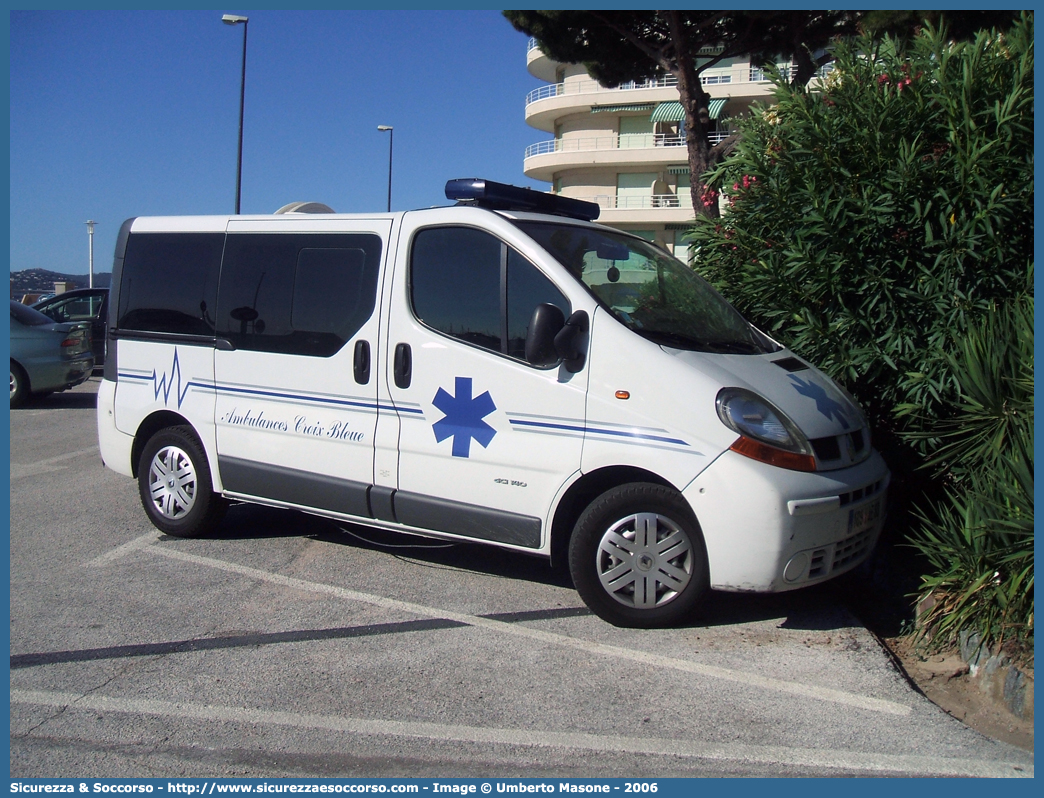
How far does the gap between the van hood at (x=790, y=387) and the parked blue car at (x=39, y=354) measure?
11.2 meters

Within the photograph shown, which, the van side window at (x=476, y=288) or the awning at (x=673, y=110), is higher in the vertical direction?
the awning at (x=673, y=110)

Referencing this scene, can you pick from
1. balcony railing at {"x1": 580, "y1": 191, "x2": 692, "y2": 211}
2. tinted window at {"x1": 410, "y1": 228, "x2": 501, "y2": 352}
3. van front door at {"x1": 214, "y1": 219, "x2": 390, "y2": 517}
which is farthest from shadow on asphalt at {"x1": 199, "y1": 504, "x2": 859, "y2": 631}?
balcony railing at {"x1": 580, "y1": 191, "x2": 692, "y2": 211}

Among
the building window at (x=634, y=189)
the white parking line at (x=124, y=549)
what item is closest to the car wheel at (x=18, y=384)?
the white parking line at (x=124, y=549)

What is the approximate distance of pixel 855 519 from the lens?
457cm

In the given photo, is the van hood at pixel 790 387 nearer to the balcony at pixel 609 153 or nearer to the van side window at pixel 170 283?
the van side window at pixel 170 283

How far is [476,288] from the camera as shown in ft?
16.5

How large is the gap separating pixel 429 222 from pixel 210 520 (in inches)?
101

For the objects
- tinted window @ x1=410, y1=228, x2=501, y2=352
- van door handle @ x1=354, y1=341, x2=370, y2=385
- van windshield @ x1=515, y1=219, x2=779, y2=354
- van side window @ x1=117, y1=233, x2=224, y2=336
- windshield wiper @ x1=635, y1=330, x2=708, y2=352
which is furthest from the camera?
van side window @ x1=117, y1=233, x2=224, y2=336

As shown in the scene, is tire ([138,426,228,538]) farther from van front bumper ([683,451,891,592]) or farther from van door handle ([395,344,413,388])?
van front bumper ([683,451,891,592])

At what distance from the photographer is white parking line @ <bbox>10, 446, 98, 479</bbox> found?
847cm

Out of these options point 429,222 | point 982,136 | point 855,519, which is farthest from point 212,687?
point 982,136

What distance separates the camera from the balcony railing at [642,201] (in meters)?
47.4

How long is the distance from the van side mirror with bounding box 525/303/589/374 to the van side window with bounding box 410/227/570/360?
0.15m

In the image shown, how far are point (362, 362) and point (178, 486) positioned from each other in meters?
1.80
